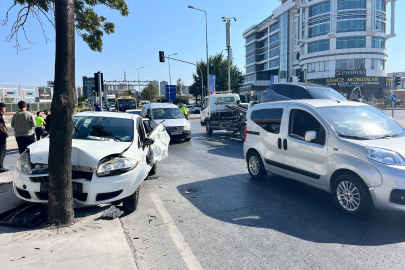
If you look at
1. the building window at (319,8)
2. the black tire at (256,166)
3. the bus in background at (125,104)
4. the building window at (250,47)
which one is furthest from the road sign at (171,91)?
the building window at (250,47)

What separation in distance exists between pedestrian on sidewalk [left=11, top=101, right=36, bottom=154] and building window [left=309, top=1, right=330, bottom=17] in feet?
187

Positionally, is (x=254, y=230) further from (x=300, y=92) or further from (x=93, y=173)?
(x=300, y=92)

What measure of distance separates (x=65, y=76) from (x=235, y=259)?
10.6ft

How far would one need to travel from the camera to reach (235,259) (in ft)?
11.1

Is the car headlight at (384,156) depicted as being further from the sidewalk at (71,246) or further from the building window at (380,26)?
the building window at (380,26)

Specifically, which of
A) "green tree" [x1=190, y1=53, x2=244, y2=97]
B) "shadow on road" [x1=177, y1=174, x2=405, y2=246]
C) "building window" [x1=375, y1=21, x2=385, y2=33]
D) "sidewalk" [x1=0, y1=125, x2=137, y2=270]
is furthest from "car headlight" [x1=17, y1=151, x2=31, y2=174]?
"building window" [x1=375, y1=21, x2=385, y2=33]

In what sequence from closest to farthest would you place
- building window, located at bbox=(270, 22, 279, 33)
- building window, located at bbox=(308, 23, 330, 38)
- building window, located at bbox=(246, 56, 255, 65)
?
building window, located at bbox=(308, 23, 330, 38), building window, located at bbox=(270, 22, 279, 33), building window, located at bbox=(246, 56, 255, 65)

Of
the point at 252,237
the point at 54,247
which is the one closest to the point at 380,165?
the point at 252,237

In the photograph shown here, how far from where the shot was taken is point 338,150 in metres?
4.68

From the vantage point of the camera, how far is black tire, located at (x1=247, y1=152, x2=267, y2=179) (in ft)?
21.8

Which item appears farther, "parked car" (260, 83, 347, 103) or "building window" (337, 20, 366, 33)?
"building window" (337, 20, 366, 33)

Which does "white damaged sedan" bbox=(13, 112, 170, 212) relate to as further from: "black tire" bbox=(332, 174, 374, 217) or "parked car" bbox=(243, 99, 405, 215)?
"black tire" bbox=(332, 174, 374, 217)

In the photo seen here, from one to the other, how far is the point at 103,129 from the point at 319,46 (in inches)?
2311

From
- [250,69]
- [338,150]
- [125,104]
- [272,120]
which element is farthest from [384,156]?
[250,69]
